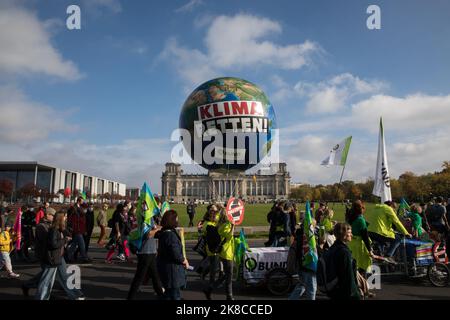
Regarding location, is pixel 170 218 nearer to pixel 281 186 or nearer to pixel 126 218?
pixel 126 218

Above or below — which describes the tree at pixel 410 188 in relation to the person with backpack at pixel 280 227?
above

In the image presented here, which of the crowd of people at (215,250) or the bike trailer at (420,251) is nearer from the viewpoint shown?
the crowd of people at (215,250)

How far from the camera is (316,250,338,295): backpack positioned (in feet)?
Result: 15.1

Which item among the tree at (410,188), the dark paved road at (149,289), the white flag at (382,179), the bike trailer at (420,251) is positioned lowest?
the dark paved road at (149,289)

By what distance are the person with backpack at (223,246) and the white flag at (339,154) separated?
7975 mm

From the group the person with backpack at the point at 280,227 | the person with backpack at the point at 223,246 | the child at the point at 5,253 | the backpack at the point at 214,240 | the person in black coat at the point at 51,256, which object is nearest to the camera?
the person in black coat at the point at 51,256

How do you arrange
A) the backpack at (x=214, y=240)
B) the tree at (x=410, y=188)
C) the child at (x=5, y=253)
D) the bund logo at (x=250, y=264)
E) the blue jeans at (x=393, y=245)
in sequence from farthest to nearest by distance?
the tree at (x=410, y=188) → the child at (x=5, y=253) → the blue jeans at (x=393, y=245) → the bund logo at (x=250, y=264) → the backpack at (x=214, y=240)

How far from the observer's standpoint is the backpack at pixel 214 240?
734 cm

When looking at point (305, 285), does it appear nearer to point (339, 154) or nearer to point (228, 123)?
point (339, 154)

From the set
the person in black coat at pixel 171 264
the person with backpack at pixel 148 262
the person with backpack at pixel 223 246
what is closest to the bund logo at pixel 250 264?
the person with backpack at pixel 223 246

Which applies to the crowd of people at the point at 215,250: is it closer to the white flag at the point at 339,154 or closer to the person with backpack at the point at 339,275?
the person with backpack at the point at 339,275

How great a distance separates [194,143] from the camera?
22.7 meters
